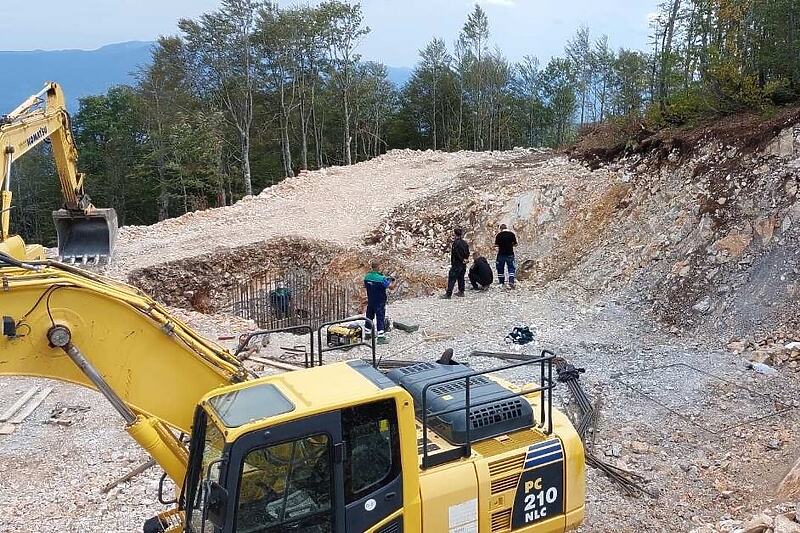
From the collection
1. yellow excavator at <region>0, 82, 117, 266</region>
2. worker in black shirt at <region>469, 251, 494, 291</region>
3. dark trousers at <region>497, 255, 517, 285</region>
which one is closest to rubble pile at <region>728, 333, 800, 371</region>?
dark trousers at <region>497, 255, 517, 285</region>

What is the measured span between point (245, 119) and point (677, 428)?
29.1 metres

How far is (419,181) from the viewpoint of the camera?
23.7 metres

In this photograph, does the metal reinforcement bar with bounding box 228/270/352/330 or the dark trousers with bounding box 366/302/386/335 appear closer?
the dark trousers with bounding box 366/302/386/335

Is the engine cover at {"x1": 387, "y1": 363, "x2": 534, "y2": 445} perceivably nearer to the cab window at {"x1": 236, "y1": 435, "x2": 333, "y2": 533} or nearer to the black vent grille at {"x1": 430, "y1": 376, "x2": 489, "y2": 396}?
the black vent grille at {"x1": 430, "y1": 376, "x2": 489, "y2": 396}

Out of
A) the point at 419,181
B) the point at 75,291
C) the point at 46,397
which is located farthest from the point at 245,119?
the point at 75,291

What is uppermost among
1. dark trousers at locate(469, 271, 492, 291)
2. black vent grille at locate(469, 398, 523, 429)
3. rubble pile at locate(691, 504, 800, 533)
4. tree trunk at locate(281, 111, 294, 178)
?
tree trunk at locate(281, 111, 294, 178)

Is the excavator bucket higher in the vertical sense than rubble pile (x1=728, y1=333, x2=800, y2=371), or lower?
higher

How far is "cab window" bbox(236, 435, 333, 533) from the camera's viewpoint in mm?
3863

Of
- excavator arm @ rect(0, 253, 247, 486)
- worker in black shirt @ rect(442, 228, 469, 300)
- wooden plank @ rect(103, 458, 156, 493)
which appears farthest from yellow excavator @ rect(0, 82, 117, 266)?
worker in black shirt @ rect(442, 228, 469, 300)

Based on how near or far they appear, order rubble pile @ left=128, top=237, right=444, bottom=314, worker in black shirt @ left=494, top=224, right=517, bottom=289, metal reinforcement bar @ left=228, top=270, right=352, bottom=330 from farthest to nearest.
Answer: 1. rubble pile @ left=128, top=237, right=444, bottom=314
2. metal reinforcement bar @ left=228, top=270, right=352, bottom=330
3. worker in black shirt @ left=494, top=224, right=517, bottom=289

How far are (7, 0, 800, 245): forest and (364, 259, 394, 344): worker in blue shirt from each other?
1704cm

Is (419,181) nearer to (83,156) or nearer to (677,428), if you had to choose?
(677,428)

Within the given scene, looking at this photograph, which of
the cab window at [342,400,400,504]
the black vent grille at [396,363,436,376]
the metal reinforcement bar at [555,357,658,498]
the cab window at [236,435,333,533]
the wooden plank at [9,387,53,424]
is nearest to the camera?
the cab window at [236,435,333,533]

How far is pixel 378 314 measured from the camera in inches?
482
